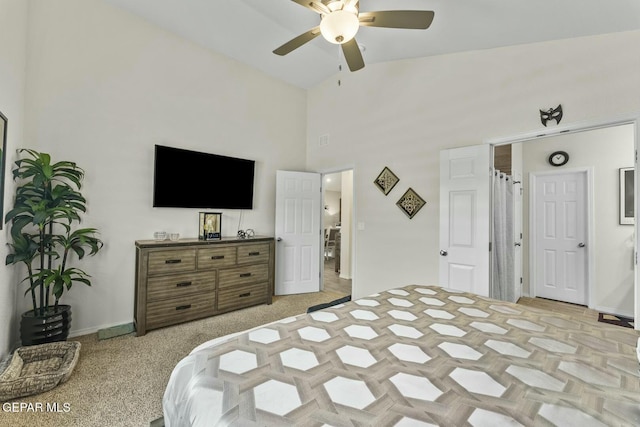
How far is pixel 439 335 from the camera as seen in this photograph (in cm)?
126

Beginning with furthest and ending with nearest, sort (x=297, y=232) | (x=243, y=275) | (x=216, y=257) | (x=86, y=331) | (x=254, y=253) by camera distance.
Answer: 1. (x=297, y=232)
2. (x=254, y=253)
3. (x=243, y=275)
4. (x=216, y=257)
5. (x=86, y=331)

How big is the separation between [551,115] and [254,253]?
355 cm

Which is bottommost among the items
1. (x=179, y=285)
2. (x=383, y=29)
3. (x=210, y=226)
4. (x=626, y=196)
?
(x=179, y=285)

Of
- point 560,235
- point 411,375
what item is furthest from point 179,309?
point 560,235

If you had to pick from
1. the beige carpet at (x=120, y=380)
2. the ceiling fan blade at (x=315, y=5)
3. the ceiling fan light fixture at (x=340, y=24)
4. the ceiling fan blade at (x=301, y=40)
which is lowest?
the beige carpet at (x=120, y=380)

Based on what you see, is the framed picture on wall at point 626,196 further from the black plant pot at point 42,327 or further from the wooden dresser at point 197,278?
the black plant pot at point 42,327

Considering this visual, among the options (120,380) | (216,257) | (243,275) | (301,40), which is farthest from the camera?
(243,275)

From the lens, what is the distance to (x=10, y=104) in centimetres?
218

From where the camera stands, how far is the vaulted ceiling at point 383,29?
7.06 ft

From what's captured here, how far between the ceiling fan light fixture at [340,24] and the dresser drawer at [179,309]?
117 inches

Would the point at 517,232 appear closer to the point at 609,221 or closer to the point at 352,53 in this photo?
the point at 609,221

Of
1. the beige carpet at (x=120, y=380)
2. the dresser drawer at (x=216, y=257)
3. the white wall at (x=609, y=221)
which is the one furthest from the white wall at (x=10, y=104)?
the white wall at (x=609, y=221)

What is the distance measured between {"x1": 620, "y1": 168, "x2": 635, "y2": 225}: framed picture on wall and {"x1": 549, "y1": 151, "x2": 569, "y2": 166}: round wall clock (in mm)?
594

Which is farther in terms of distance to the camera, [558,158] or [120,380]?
[558,158]
